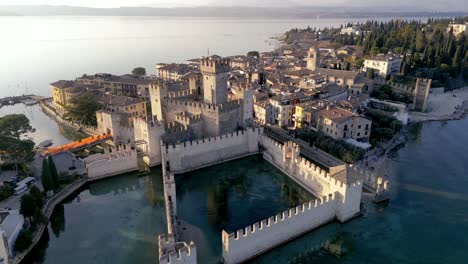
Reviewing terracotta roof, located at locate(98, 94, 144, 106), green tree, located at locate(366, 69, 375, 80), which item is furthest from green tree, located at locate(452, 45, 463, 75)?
terracotta roof, located at locate(98, 94, 144, 106)

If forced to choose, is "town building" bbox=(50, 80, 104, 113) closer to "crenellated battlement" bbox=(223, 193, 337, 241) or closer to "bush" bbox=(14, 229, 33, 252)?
"bush" bbox=(14, 229, 33, 252)

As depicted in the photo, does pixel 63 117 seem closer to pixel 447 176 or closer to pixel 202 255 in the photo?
pixel 202 255

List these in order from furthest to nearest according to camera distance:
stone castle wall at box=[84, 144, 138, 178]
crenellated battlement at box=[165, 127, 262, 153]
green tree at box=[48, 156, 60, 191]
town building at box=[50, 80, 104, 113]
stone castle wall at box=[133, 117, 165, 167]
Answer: town building at box=[50, 80, 104, 113]
stone castle wall at box=[133, 117, 165, 167]
crenellated battlement at box=[165, 127, 262, 153]
stone castle wall at box=[84, 144, 138, 178]
green tree at box=[48, 156, 60, 191]

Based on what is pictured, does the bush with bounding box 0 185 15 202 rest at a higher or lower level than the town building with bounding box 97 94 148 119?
lower

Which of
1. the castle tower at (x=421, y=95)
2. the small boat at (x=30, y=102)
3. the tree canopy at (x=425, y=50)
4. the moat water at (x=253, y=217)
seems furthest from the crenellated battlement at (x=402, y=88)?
the small boat at (x=30, y=102)

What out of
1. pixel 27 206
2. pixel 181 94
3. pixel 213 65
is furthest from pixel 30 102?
pixel 27 206

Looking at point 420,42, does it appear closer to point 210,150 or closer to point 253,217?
point 210,150

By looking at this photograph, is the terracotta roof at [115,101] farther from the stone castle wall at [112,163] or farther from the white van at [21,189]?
the white van at [21,189]

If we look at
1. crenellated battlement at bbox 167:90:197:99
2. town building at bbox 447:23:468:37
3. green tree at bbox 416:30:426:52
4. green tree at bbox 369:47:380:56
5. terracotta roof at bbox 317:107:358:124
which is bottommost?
terracotta roof at bbox 317:107:358:124
